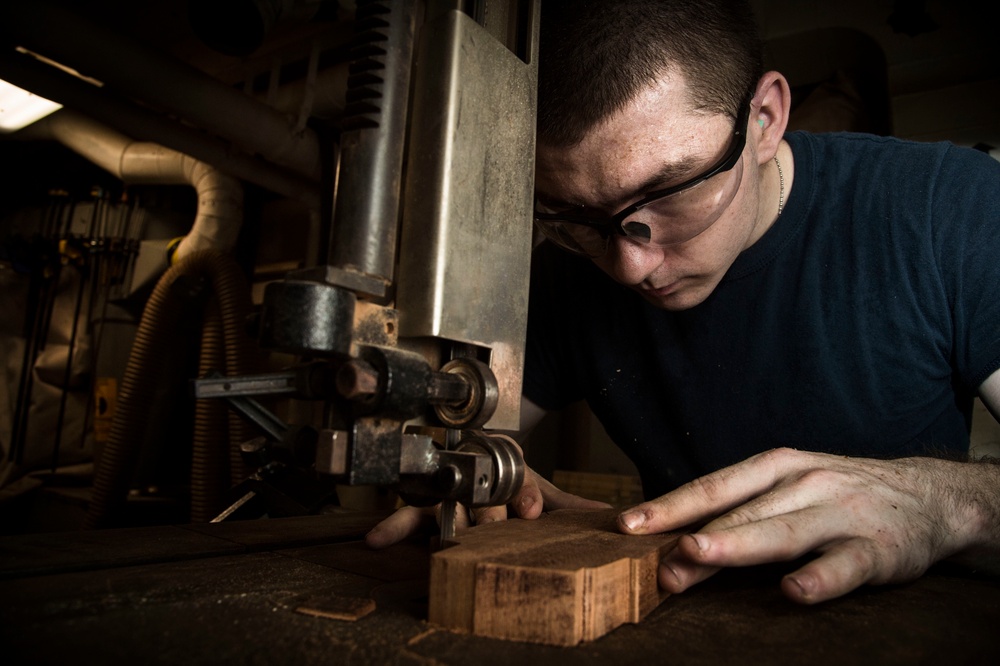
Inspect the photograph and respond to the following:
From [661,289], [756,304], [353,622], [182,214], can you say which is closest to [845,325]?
[756,304]

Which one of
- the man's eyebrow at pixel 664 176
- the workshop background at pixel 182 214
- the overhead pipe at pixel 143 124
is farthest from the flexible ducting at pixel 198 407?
the man's eyebrow at pixel 664 176

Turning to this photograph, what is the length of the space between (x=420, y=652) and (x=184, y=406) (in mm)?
4085

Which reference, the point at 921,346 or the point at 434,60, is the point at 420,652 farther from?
the point at 921,346

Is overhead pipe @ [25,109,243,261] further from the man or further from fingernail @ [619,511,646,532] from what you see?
fingernail @ [619,511,646,532]

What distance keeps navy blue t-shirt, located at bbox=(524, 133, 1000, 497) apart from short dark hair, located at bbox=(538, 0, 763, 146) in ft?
1.50

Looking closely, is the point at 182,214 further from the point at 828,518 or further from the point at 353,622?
the point at 828,518

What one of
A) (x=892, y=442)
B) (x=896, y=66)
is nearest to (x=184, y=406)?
(x=892, y=442)

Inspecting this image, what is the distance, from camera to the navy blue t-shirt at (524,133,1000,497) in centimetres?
136

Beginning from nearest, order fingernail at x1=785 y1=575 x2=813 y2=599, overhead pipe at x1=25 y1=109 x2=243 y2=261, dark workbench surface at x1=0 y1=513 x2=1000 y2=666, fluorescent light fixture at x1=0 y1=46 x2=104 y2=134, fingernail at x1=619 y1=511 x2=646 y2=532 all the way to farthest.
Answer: dark workbench surface at x1=0 y1=513 x2=1000 y2=666 < fingernail at x1=785 y1=575 x2=813 y2=599 < fingernail at x1=619 y1=511 x2=646 y2=532 < fluorescent light fixture at x1=0 y1=46 x2=104 y2=134 < overhead pipe at x1=25 y1=109 x2=243 y2=261

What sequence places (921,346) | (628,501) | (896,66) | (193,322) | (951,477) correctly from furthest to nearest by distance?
(193,322), (628,501), (896,66), (921,346), (951,477)

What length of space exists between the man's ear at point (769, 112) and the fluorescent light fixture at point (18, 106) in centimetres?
275

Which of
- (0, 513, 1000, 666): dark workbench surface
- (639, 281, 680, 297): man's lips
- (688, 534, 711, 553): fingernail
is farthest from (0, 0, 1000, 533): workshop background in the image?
(688, 534, 711, 553): fingernail

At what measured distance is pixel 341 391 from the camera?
0.67 meters

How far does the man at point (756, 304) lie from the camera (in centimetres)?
89
